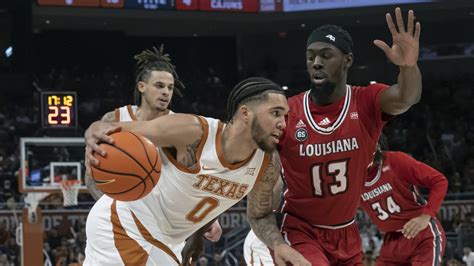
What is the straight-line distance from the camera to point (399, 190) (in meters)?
6.58

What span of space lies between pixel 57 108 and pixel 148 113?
6.19 metres

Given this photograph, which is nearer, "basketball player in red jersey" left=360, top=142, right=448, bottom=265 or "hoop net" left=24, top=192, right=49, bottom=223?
"basketball player in red jersey" left=360, top=142, right=448, bottom=265

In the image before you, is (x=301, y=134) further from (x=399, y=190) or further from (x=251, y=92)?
(x=399, y=190)

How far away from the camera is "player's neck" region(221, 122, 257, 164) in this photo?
4.58m

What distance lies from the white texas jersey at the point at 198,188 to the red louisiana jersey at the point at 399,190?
6.60 ft

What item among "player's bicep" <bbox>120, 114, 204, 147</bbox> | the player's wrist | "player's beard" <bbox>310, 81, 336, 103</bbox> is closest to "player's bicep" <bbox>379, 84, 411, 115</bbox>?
"player's beard" <bbox>310, 81, 336, 103</bbox>

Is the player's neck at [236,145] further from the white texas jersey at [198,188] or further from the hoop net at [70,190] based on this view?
the hoop net at [70,190]

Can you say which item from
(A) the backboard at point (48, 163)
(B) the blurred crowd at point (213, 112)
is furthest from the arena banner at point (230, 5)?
(A) the backboard at point (48, 163)

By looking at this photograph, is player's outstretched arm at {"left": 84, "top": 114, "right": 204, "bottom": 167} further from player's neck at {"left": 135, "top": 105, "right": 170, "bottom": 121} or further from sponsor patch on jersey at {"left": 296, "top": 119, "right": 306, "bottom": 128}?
player's neck at {"left": 135, "top": 105, "right": 170, "bottom": 121}

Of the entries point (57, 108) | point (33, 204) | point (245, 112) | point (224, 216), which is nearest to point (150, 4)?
point (224, 216)

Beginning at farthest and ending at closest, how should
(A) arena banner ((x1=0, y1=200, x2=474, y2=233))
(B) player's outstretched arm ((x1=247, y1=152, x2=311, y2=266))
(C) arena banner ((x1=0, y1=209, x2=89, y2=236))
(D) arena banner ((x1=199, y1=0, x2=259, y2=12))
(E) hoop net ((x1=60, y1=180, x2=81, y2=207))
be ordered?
(D) arena banner ((x1=199, y1=0, x2=259, y2=12)), (C) arena banner ((x1=0, y1=209, x2=89, y2=236)), (A) arena banner ((x1=0, y1=200, x2=474, y2=233)), (E) hoop net ((x1=60, y1=180, x2=81, y2=207)), (B) player's outstretched arm ((x1=247, y1=152, x2=311, y2=266))

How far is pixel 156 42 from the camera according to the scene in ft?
83.5

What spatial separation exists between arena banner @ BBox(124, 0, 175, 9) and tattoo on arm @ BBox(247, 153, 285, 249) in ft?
50.1

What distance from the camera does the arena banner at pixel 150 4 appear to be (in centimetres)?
1962
